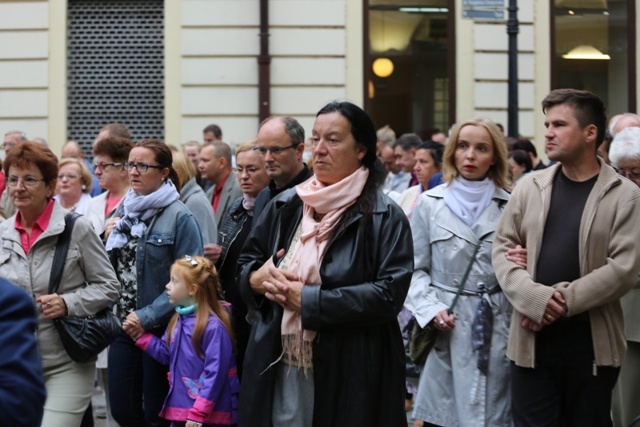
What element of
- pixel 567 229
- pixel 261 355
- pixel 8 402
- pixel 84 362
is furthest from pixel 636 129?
pixel 8 402

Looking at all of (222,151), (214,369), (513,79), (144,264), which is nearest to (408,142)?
(513,79)

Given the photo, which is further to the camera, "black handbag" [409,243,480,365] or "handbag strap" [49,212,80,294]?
"black handbag" [409,243,480,365]

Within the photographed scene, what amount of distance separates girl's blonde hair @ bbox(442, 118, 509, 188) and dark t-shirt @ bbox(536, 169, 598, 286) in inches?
28.3

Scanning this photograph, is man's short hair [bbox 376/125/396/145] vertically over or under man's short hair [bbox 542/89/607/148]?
over

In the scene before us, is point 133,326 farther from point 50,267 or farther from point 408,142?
point 408,142

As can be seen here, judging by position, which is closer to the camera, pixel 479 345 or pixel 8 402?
pixel 8 402

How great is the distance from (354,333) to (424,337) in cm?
144

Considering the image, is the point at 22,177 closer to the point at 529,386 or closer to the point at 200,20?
the point at 529,386

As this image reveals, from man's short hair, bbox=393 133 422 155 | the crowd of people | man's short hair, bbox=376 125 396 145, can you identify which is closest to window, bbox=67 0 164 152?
man's short hair, bbox=376 125 396 145

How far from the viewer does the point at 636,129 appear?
287 inches

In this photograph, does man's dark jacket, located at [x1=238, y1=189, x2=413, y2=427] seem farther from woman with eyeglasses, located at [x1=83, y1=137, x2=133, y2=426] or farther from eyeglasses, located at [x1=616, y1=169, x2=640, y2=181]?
woman with eyeglasses, located at [x1=83, y1=137, x2=133, y2=426]

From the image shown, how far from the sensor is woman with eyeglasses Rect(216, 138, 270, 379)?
7449 mm

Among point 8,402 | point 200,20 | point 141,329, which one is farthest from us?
point 200,20

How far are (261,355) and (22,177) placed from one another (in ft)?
6.62
